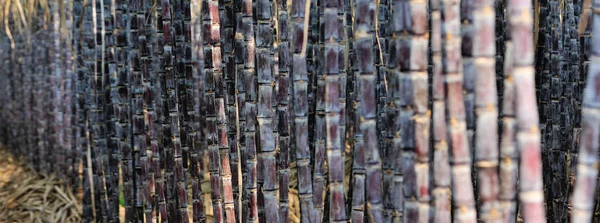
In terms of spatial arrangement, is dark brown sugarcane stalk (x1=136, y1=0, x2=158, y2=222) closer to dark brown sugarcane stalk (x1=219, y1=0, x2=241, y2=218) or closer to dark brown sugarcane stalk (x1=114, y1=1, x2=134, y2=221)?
dark brown sugarcane stalk (x1=114, y1=1, x2=134, y2=221)

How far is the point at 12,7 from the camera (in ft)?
16.6

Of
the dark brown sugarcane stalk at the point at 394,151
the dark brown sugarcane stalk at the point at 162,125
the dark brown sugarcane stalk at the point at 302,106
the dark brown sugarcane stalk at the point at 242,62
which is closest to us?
the dark brown sugarcane stalk at the point at 394,151

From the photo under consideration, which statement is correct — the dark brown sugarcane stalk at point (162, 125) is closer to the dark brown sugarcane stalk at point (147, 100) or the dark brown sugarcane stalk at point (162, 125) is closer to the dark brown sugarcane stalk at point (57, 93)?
the dark brown sugarcane stalk at point (147, 100)

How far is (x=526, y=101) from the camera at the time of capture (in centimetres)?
99

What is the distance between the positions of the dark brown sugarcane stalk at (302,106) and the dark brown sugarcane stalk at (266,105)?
8cm

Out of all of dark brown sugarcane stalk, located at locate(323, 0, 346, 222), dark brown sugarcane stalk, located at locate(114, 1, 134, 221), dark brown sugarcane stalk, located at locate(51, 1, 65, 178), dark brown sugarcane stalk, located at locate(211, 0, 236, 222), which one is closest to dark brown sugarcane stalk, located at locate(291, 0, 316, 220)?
dark brown sugarcane stalk, located at locate(323, 0, 346, 222)

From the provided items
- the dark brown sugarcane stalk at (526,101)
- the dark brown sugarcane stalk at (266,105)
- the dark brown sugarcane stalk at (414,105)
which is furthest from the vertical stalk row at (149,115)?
the dark brown sugarcane stalk at (526,101)

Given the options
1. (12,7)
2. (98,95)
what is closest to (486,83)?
(98,95)

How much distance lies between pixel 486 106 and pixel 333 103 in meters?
0.46

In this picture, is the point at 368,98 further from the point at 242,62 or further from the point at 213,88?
the point at 213,88

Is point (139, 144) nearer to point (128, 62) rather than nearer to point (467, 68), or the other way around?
point (128, 62)

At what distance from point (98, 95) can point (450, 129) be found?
2.25 m

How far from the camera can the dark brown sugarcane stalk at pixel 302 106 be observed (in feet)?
5.08

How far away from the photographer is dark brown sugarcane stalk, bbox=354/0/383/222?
1.29 meters
